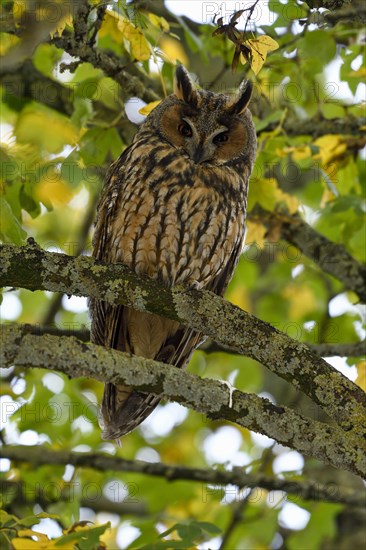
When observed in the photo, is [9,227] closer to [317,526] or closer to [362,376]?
[362,376]

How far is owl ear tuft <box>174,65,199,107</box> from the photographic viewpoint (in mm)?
4156

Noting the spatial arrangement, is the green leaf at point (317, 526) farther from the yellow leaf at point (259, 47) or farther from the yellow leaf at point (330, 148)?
the yellow leaf at point (259, 47)

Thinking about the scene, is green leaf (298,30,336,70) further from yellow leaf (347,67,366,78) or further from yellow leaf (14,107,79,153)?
yellow leaf (14,107,79,153)

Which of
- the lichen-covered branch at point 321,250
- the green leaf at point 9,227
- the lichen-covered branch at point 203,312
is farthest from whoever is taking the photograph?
the lichen-covered branch at point 321,250

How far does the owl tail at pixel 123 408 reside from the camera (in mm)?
4031

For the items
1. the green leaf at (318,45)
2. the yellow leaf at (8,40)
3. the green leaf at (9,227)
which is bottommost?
the green leaf at (9,227)

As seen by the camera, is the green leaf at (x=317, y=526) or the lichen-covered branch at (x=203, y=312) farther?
the green leaf at (x=317, y=526)

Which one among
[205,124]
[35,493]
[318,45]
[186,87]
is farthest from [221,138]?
[35,493]

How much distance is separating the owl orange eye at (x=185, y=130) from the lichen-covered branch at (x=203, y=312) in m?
1.36

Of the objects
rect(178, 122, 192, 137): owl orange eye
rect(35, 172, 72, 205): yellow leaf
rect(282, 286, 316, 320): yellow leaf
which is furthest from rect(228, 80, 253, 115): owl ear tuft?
rect(282, 286, 316, 320): yellow leaf

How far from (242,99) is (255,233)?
0.90 meters

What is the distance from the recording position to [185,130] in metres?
4.23

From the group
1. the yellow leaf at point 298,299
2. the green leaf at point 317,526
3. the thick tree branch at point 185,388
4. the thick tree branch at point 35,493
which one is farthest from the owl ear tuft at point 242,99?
the yellow leaf at point 298,299

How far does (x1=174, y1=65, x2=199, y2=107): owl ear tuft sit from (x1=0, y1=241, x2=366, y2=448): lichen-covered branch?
145cm
